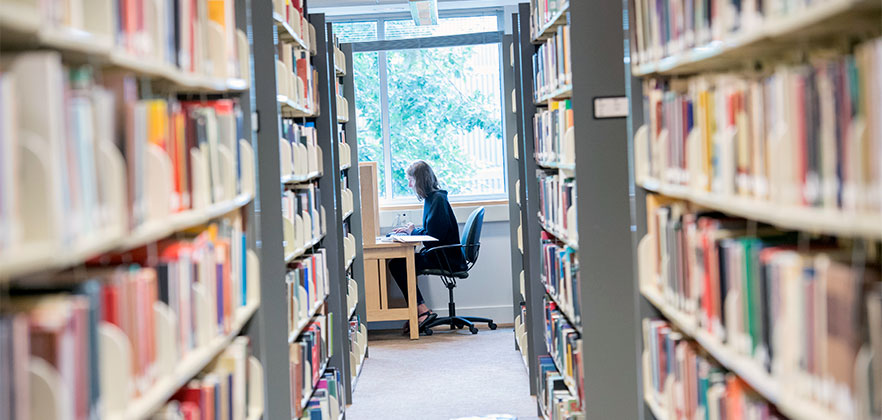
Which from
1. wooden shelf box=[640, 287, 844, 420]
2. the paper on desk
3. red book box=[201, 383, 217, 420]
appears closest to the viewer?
wooden shelf box=[640, 287, 844, 420]

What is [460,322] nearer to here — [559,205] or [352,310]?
[352,310]

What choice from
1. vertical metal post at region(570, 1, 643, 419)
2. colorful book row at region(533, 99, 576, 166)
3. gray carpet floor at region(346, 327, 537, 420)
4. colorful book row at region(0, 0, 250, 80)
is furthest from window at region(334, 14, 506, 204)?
colorful book row at region(0, 0, 250, 80)

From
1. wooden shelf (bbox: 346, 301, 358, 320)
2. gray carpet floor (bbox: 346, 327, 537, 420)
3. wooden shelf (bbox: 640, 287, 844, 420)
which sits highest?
wooden shelf (bbox: 640, 287, 844, 420)

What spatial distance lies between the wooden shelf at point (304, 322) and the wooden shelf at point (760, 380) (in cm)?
148

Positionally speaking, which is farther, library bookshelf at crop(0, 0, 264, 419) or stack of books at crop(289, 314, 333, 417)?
stack of books at crop(289, 314, 333, 417)

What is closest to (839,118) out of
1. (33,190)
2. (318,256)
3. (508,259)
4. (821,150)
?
(821,150)

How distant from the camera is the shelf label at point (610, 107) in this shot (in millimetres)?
3010

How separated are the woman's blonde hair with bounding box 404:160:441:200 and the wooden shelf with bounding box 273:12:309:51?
2801 millimetres

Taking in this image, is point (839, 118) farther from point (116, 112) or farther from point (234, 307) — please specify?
point (234, 307)

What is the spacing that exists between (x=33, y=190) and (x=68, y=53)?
35 centimetres

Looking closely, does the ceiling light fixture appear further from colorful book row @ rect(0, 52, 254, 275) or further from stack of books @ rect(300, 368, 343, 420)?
colorful book row @ rect(0, 52, 254, 275)

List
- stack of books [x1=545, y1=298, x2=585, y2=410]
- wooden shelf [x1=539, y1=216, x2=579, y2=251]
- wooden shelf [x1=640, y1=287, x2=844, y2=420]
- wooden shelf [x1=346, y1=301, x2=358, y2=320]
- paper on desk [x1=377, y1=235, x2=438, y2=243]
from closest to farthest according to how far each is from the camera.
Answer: wooden shelf [x1=640, y1=287, x2=844, y2=420] → wooden shelf [x1=539, y1=216, x2=579, y2=251] → stack of books [x1=545, y1=298, x2=585, y2=410] → wooden shelf [x1=346, y1=301, x2=358, y2=320] → paper on desk [x1=377, y1=235, x2=438, y2=243]

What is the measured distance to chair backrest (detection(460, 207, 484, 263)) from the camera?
6578 mm

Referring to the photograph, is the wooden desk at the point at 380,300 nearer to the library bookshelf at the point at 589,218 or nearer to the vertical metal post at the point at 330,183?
the vertical metal post at the point at 330,183
